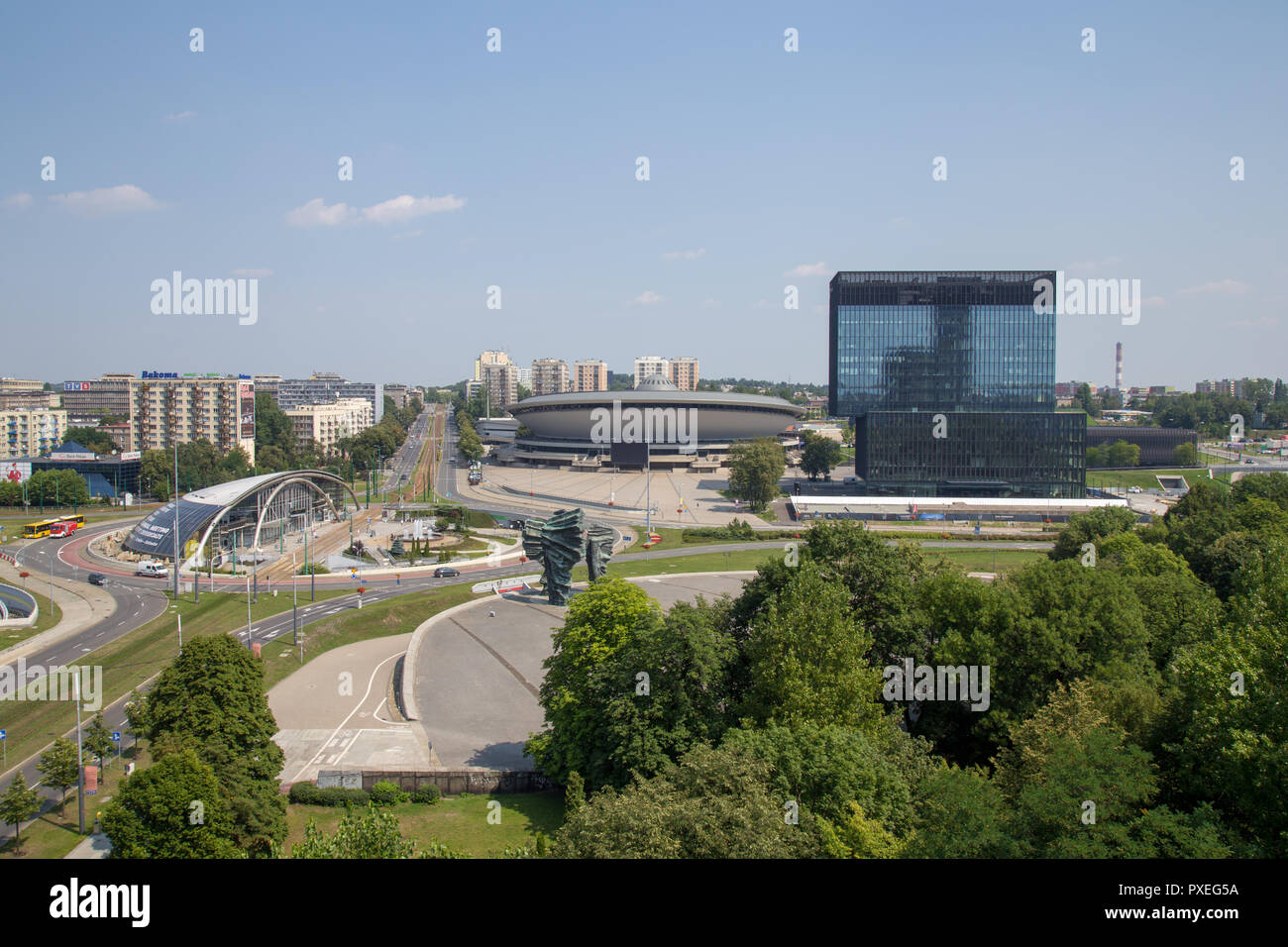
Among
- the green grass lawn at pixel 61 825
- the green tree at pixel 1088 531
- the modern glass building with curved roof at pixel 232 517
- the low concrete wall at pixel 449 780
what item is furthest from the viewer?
the modern glass building with curved roof at pixel 232 517

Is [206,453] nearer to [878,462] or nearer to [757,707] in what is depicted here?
[878,462]

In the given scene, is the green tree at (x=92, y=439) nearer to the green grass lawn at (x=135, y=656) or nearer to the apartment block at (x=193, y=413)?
the apartment block at (x=193, y=413)

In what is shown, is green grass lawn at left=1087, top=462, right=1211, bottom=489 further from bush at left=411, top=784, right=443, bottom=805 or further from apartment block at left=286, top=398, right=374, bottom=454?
apartment block at left=286, top=398, right=374, bottom=454

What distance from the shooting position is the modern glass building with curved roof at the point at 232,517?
5012 centimetres

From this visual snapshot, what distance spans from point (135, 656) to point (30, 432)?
80.7 metres

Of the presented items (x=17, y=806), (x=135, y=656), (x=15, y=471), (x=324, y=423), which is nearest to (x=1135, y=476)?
(x=135, y=656)

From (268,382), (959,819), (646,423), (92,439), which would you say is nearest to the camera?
(959,819)

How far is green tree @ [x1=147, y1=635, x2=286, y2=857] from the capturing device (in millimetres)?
17016

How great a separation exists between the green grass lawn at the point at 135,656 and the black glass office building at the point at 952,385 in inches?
2149

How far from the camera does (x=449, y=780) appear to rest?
21.8 meters

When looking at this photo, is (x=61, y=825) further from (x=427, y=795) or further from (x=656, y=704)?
(x=656, y=704)

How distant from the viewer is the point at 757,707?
59.7 ft

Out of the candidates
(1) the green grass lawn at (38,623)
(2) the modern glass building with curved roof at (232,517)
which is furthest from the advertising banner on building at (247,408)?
(1) the green grass lawn at (38,623)

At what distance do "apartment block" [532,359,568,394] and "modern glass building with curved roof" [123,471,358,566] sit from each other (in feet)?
426
